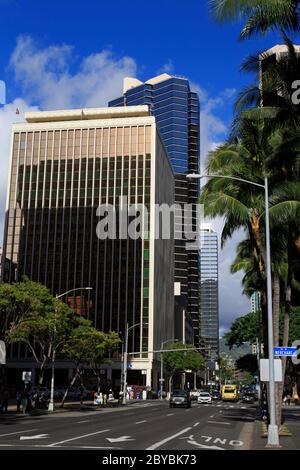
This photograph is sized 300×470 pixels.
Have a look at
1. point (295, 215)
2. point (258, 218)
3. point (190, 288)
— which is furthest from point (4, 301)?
point (190, 288)

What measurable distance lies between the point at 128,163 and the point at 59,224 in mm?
17787

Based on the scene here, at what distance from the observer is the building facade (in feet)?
329

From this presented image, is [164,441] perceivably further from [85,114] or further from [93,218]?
[85,114]

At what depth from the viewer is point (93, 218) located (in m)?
104

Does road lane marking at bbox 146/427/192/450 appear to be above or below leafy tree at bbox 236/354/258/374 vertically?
below

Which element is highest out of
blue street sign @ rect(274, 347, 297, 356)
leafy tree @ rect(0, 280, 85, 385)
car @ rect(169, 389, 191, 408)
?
leafy tree @ rect(0, 280, 85, 385)

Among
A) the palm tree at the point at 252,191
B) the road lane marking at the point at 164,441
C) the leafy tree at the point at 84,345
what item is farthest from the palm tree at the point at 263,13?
the leafy tree at the point at 84,345

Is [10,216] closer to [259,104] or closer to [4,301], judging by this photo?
[4,301]

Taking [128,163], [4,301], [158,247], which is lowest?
[4,301]

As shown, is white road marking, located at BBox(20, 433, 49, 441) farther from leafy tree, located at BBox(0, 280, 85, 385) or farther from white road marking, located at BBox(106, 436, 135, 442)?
leafy tree, located at BBox(0, 280, 85, 385)

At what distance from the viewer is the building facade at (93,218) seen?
329ft

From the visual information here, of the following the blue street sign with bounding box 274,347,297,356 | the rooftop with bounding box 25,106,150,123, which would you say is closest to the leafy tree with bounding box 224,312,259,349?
the blue street sign with bounding box 274,347,297,356

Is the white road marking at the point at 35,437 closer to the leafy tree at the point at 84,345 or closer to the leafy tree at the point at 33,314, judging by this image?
the leafy tree at the point at 33,314
